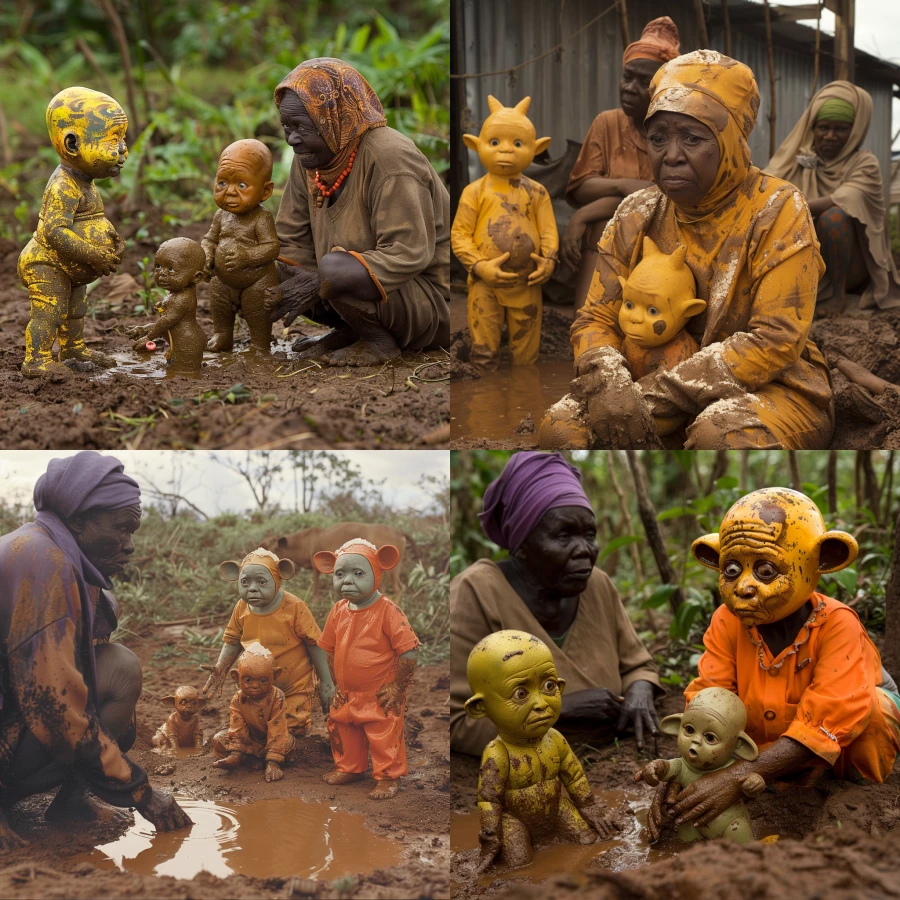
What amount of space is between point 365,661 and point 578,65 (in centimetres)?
411

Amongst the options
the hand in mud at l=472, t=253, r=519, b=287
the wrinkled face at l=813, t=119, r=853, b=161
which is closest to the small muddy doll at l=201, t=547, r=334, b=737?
the hand in mud at l=472, t=253, r=519, b=287

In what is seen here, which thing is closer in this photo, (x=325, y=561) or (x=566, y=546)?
(x=325, y=561)

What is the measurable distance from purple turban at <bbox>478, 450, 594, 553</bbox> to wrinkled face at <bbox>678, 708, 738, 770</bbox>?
120 centimetres

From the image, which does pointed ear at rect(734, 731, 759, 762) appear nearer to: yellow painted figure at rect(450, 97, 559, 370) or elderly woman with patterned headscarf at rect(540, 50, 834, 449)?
elderly woman with patterned headscarf at rect(540, 50, 834, 449)

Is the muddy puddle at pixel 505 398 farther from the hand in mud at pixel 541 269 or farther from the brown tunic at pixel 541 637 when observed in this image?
the brown tunic at pixel 541 637

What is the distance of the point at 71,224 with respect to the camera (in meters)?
5.05

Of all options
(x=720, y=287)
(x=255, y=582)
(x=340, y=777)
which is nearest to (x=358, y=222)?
(x=720, y=287)

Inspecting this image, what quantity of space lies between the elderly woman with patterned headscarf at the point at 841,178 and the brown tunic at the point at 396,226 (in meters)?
2.16

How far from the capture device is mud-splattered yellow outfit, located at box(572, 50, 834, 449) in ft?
15.6

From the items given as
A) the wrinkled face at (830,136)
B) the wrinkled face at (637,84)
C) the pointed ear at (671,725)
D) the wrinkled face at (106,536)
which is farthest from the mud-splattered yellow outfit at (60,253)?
the wrinkled face at (830,136)

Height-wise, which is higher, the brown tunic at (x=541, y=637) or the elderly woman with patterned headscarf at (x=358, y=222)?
the elderly woman with patterned headscarf at (x=358, y=222)

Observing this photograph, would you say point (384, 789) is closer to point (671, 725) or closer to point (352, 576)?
point (352, 576)

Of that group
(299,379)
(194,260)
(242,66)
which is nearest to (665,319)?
(299,379)

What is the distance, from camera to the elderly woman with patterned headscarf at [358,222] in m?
5.32
